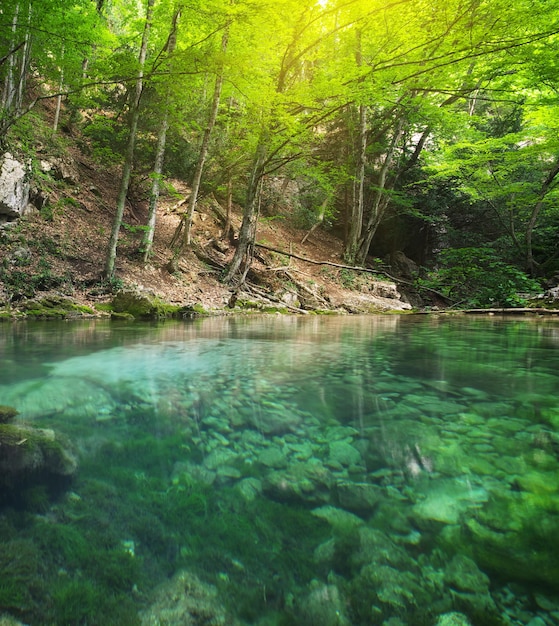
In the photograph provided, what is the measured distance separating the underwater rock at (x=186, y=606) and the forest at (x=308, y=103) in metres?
7.85

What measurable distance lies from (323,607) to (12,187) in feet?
37.6

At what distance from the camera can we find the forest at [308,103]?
7.71 metres

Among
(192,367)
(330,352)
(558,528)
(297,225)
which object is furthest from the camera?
(297,225)

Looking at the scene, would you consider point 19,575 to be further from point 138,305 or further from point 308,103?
point 308,103

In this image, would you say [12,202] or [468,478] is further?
[12,202]

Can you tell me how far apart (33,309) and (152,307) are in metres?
2.35

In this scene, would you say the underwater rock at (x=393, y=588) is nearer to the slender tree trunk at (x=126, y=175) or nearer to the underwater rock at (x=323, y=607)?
the underwater rock at (x=323, y=607)

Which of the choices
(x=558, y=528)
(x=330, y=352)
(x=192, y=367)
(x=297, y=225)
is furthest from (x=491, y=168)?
(x=558, y=528)

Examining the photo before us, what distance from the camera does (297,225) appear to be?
20078 millimetres

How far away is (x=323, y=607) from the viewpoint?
93 cm

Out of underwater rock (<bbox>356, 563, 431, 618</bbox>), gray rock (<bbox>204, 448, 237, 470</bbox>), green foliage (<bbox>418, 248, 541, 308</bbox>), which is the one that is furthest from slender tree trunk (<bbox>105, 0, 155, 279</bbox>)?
green foliage (<bbox>418, 248, 541, 308</bbox>)

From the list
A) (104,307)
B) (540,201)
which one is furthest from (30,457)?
(540,201)

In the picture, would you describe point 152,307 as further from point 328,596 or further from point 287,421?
point 328,596

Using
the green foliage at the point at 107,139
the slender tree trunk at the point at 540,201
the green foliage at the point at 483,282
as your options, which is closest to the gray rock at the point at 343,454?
the green foliage at the point at 107,139
